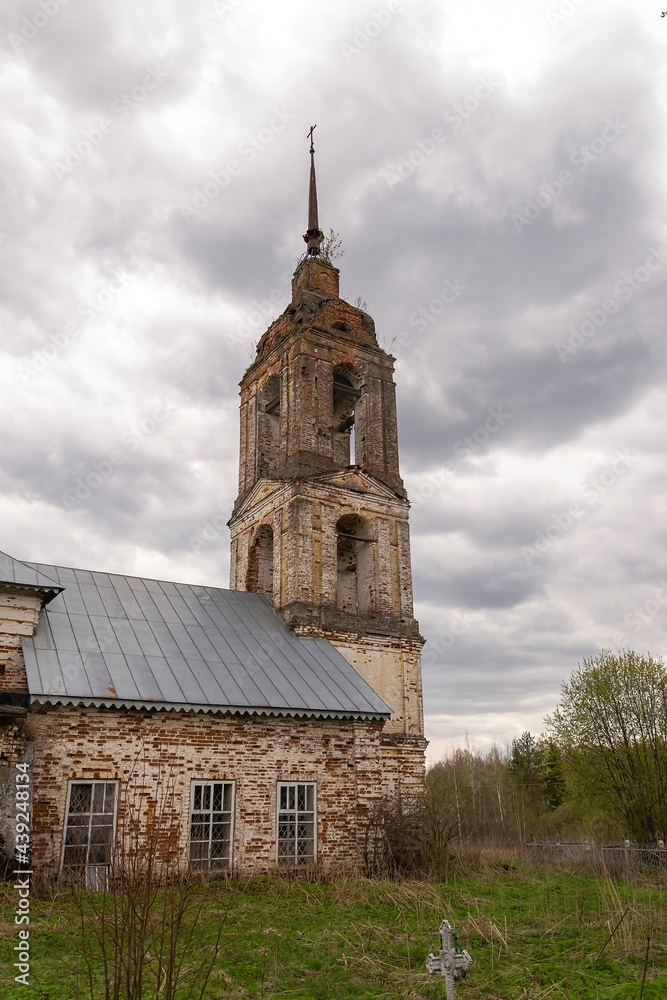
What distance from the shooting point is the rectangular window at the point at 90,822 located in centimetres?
934

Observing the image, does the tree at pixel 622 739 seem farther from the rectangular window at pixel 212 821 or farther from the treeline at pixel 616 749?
the rectangular window at pixel 212 821

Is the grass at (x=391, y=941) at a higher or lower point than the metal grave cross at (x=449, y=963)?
lower

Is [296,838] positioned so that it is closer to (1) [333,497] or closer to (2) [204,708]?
(2) [204,708]

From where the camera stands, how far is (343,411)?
→ 19172mm

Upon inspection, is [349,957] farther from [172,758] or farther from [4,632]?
[4,632]

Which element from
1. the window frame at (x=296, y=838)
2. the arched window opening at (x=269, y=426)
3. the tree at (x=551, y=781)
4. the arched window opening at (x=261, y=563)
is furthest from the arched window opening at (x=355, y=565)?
the tree at (x=551, y=781)

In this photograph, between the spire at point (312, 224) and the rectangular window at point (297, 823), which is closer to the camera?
the rectangular window at point (297, 823)

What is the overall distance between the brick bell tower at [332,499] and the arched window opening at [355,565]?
0.03 metres

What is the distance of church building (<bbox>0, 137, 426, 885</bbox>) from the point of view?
31.9 ft

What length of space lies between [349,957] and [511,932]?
199 cm

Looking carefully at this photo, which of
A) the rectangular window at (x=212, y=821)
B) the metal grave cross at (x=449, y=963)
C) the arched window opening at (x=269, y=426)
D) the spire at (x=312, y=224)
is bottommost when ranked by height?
the metal grave cross at (x=449, y=963)

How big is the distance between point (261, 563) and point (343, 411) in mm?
4955

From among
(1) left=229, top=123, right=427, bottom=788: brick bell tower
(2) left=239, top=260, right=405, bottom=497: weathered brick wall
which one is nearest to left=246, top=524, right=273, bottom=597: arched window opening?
(1) left=229, top=123, right=427, bottom=788: brick bell tower

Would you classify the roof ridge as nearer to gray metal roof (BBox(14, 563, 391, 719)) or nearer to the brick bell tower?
gray metal roof (BBox(14, 563, 391, 719))
